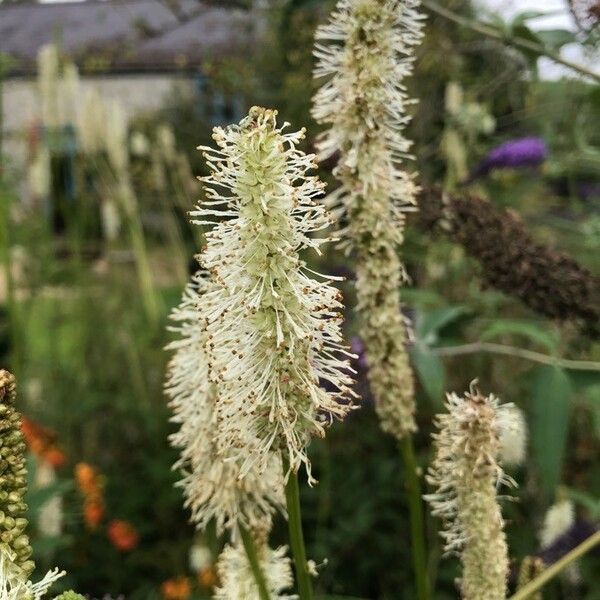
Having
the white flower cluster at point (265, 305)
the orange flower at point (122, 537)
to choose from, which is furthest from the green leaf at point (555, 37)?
the orange flower at point (122, 537)

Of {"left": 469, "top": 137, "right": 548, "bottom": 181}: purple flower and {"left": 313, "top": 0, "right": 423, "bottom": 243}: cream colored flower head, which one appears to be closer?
Result: {"left": 313, "top": 0, "right": 423, "bottom": 243}: cream colored flower head

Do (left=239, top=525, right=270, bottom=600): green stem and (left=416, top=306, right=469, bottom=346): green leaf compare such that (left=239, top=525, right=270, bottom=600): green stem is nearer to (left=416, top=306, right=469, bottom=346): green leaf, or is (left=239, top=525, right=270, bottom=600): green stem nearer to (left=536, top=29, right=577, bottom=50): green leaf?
(left=416, top=306, right=469, bottom=346): green leaf

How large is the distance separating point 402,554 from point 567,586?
1.05 m

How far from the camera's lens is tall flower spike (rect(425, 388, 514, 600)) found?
0.89 meters

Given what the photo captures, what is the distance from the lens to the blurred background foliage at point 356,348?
2740mm

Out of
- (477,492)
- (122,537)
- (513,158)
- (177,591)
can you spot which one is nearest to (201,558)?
(177,591)

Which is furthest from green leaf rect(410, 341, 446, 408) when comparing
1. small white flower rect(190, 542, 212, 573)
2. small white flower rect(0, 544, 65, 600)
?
small white flower rect(190, 542, 212, 573)

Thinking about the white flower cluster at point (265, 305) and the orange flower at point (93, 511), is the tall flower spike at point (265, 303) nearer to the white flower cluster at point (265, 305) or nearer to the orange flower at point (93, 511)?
the white flower cluster at point (265, 305)

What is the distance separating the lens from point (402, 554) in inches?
135

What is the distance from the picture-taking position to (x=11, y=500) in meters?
0.67

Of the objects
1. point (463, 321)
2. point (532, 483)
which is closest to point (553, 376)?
point (463, 321)

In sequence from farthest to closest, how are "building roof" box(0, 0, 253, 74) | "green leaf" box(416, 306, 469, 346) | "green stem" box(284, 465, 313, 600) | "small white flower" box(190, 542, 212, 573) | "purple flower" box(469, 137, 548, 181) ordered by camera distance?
"building roof" box(0, 0, 253, 74) → "purple flower" box(469, 137, 548, 181) → "small white flower" box(190, 542, 212, 573) → "green leaf" box(416, 306, 469, 346) → "green stem" box(284, 465, 313, 600)

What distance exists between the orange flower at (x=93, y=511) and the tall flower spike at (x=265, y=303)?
2753 mm

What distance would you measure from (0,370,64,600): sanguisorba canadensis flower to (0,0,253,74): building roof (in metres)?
2.45
